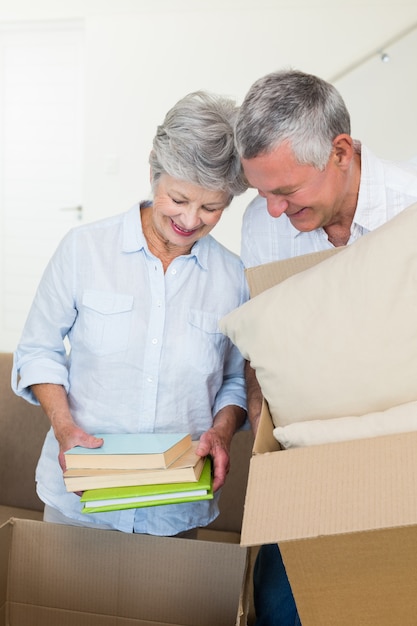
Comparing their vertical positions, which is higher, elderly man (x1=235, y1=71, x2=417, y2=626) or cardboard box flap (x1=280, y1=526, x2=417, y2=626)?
elderly man (x1=235, y1=71, x2=417, y2=626)

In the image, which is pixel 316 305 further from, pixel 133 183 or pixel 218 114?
pixel 133 183

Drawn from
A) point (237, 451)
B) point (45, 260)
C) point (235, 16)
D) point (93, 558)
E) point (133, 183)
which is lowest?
point (45, 260)

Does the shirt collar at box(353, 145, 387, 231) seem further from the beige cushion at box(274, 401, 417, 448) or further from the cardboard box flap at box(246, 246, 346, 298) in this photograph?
the beige cushion at box(274, 401, 417, 448)

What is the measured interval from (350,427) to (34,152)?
5.32 m

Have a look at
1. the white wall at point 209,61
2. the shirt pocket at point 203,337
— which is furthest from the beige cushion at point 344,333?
the white wall at point 209,61

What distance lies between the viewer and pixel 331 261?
1.04m

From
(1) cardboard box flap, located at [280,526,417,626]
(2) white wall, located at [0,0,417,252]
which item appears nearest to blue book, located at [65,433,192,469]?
(1) cardboard box flap, located at [280,526,417,626]

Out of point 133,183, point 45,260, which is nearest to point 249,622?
point 133,183

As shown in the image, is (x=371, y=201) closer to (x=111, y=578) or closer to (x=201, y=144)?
(x=201, y=144)

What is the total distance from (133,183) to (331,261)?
15.0 ft

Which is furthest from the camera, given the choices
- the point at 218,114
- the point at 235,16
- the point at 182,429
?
the point at 235,16

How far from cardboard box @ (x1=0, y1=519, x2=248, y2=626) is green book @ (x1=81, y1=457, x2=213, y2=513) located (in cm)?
12

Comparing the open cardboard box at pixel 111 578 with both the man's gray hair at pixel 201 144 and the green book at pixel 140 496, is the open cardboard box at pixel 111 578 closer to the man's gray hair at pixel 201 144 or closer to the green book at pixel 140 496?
the green book at pixel 140 496

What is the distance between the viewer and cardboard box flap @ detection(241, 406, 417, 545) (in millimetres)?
745
